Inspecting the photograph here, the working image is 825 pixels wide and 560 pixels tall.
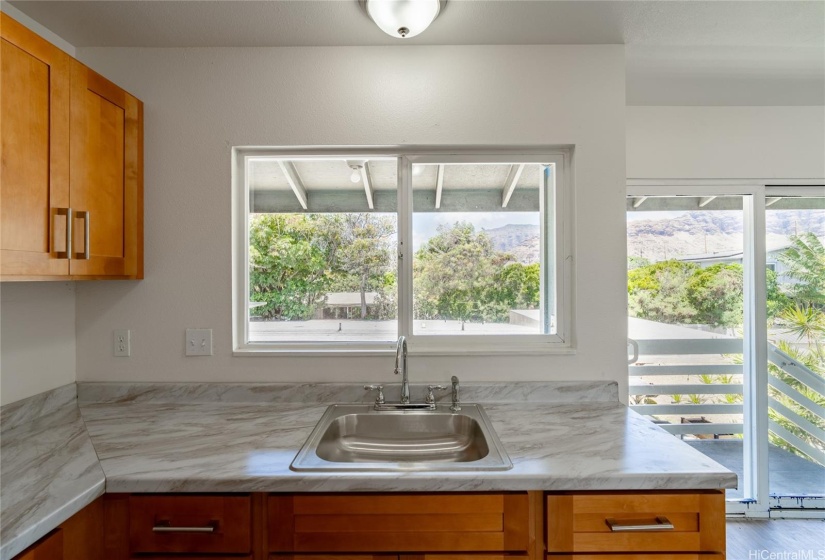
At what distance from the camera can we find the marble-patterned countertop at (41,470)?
2.82 ft

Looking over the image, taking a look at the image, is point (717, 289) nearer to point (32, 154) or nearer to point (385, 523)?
point (385, 523)

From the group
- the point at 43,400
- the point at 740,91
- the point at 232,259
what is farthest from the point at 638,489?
the point at 740,91

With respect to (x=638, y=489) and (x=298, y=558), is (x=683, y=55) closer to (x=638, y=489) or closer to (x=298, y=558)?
(x=638, y=489)

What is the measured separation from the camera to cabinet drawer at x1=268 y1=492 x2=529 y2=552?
1.10 m

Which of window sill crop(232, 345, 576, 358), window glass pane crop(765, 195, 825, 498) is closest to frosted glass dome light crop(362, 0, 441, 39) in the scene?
window sill crop(232, 345, 576, 358)

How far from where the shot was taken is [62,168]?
4.24 feet

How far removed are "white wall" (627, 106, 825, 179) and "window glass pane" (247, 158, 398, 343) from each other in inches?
60.3

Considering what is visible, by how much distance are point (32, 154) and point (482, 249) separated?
62.8 inches

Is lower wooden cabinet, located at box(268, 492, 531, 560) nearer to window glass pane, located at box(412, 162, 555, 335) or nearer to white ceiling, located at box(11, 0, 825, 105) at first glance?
window glass pane, located at box(412, 162, 555, 335)

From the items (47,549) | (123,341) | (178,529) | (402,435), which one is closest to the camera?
(47,549)

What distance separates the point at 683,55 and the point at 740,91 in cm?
64

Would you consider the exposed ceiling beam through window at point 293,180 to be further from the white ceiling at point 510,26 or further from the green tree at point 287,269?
the white ceiling at point 510,26

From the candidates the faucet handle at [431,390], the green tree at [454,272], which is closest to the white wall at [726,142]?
the green tree at [454,272]

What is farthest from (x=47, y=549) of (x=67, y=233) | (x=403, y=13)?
(x=403, y=13)
